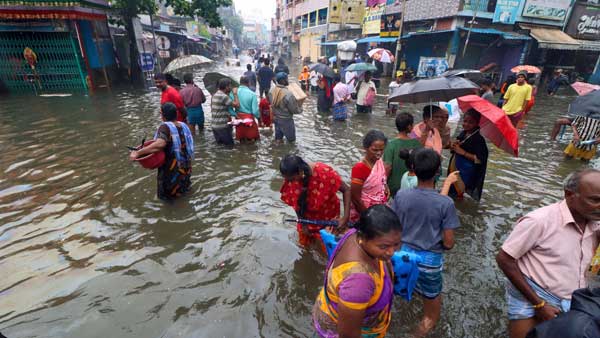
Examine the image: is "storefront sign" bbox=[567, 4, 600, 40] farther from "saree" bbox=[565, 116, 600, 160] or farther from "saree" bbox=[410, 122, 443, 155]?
"saree" bbox=[410, 122, 443, 155]

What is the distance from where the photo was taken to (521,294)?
1931mm

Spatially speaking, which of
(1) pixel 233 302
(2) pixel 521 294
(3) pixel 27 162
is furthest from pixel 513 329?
(3) pixel 27 162

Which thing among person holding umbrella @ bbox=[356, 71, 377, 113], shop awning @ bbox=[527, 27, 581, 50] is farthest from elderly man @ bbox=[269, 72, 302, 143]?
shop awning @ bbox=[527, 27, 581, 50]

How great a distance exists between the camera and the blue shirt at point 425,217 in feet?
7.07

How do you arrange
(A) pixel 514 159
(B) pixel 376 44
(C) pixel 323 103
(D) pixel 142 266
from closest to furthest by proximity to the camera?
(D) pixel 142 266
(A) pixel 514 159
(C) pixel 323 103
(B) pixel 376 44

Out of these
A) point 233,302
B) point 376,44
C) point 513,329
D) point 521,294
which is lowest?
point 233,302

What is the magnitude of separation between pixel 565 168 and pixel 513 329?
5814mm

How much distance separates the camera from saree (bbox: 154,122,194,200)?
4.12 m

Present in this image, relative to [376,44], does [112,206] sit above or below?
below

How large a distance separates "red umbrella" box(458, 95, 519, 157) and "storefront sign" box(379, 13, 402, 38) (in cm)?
1946

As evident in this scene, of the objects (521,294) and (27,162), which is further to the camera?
(27,162)

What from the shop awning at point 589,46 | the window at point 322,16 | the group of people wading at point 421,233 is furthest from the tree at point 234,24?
the group of people wading at point 421,233

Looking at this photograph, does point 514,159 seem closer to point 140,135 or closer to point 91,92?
point 140,135

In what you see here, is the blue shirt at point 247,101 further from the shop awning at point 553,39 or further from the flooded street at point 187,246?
the shop awning at point 553,39
